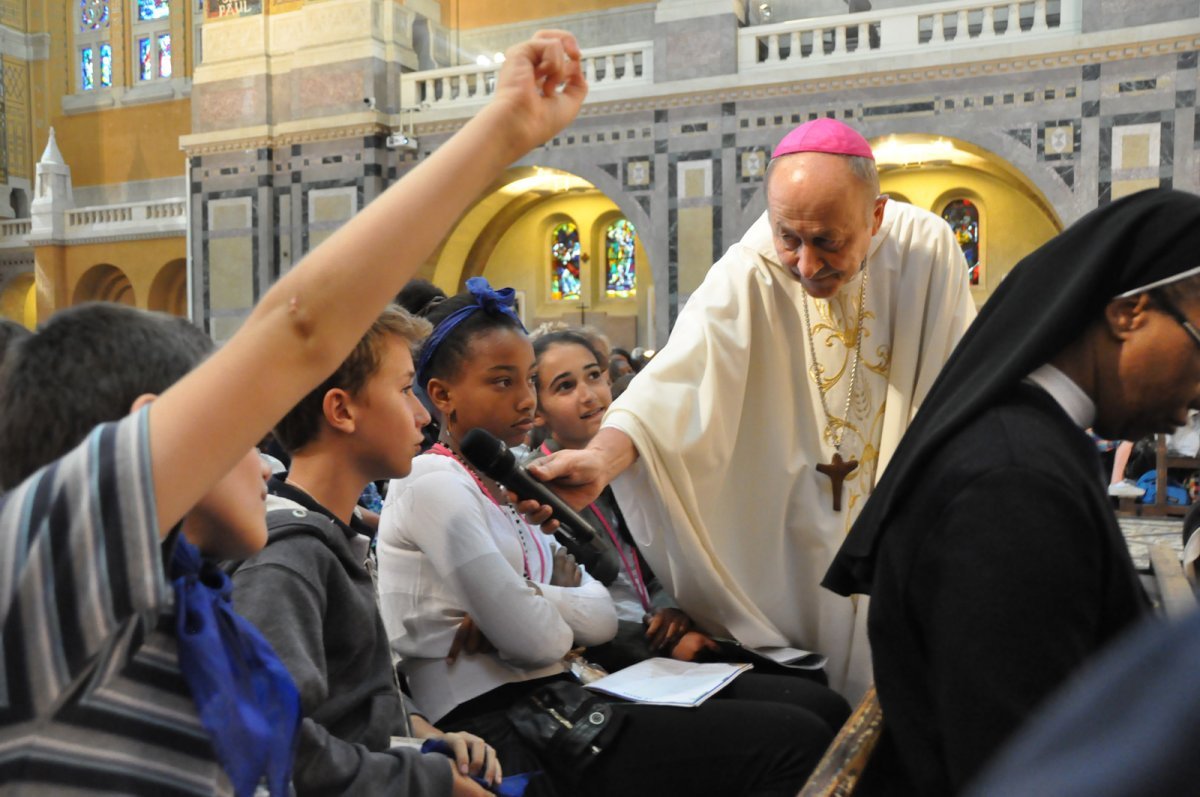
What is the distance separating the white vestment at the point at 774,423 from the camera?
9.18 ft

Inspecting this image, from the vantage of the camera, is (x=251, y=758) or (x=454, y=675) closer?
(x=251, y=758)

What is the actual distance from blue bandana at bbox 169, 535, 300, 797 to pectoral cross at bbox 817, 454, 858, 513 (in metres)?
1.94

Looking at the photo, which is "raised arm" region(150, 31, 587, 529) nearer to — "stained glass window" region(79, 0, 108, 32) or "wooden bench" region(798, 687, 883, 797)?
"wooden bench" region(798, 687, 883, 797)

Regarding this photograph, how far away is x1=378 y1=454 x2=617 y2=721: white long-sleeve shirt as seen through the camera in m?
2.32

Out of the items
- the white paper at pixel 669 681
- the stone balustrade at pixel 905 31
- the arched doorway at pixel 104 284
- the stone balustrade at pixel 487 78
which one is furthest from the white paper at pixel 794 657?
the arched doorway at pixel 104 284

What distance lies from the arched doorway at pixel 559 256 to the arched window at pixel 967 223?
471 cm

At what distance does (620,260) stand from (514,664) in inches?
631

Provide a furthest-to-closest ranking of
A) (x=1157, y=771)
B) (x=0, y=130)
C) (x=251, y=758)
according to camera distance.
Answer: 1. (x=0, y=130)
2. (x=251, y=758)
3. (x=1157, y=771)

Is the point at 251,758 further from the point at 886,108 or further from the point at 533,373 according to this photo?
the point at 886,108

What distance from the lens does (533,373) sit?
12.0ft

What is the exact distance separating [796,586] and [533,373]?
3.94 feet

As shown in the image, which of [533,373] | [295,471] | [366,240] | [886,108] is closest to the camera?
[366,240]

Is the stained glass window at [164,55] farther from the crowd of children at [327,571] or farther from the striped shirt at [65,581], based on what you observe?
the striped shirt at [65,581]

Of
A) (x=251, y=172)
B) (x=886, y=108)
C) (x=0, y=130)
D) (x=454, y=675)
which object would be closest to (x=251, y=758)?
(x=454, y=675)
